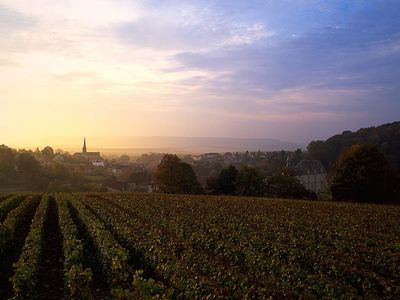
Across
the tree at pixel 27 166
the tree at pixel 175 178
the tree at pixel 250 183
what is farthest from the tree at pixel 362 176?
the tree at pixel 27 166

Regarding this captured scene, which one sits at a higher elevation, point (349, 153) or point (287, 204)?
point (349, 153)

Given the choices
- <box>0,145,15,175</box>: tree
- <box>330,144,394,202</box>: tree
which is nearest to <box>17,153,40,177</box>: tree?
<box>0,145,15,175</box>: tree

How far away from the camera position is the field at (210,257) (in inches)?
461

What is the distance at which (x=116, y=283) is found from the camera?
13602 mm

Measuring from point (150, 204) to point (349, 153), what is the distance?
22.9 meters

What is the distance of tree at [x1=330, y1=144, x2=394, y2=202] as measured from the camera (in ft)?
142

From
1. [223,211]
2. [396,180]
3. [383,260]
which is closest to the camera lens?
[383,260]

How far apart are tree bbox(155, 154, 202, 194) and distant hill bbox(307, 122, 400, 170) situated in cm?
3568

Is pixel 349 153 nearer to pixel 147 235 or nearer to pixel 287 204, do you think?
pixel 287 204

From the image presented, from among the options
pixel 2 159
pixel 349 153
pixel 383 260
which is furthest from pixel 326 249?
pixel 2 159

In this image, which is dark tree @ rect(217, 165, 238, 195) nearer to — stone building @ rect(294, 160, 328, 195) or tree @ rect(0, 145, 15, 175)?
stone building @ rect(294, 160, 328, 195)

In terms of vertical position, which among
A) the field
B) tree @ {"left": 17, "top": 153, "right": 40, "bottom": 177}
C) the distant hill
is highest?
the distant hill

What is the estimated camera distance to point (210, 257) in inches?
628

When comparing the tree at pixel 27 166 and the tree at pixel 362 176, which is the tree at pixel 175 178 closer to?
the tree at pixel 362 176
